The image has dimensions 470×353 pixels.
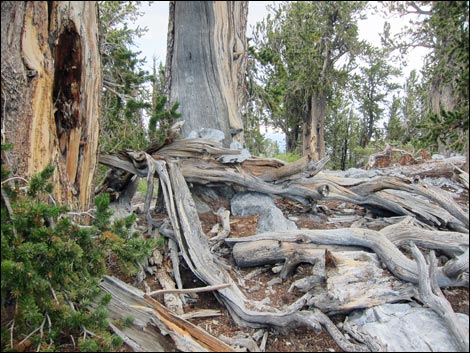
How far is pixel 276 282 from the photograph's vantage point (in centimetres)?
382

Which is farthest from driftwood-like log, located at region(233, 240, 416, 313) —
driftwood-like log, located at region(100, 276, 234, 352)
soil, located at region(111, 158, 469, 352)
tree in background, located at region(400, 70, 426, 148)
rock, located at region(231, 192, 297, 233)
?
tree in background, located at region(400, 70, 426, 148)

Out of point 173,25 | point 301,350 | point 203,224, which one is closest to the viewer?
point 301,350

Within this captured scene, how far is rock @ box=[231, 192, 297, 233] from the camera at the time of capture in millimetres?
4648

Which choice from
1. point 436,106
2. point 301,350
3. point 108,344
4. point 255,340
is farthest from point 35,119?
point 436,106

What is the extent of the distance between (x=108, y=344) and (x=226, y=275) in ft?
4.33

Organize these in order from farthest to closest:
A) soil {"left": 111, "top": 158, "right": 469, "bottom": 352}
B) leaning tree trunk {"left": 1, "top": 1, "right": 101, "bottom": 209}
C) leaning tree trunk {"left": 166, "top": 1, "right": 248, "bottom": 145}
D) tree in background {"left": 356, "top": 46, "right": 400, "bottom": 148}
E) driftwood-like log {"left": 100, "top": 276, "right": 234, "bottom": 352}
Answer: tree in background {"left": 356, "top": 46, "right": 400, "bottom": 148} < leaning tree trunk {"left": 166, "top": 1, "right": 248, "bottom": 145} < leaning tree trunk {"left": 1, "top": 1, "right": 101, "bottom": 209} < soil {"left": 111, "top": 158, "right": 469, "bottom": 352} < driftwood-like log {"left": 100, "top": 276, "right": 234, "bottom": 352}

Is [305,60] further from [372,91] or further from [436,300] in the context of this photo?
[436,300]

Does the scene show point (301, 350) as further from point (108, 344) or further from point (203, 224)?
point (203, 224)

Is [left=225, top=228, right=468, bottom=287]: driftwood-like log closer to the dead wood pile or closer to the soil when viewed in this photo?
the dead wood pile

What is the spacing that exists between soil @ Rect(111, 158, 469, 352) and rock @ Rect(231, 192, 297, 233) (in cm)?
12

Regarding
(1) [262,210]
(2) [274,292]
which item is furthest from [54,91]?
(2) [274,292]

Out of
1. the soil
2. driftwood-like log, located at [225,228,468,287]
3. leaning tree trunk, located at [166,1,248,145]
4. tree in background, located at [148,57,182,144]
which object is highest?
leaning tree trunk, located at [166,1,248,145]

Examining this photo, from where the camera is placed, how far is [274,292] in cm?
368

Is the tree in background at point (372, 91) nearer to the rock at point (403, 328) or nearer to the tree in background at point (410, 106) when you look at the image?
the tree in background at point (410, 106)
